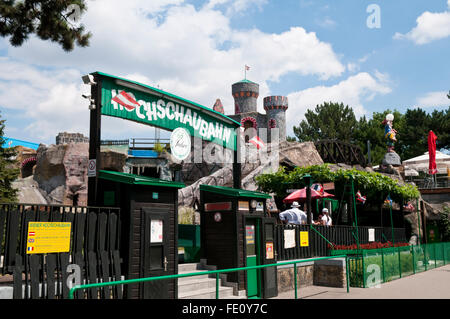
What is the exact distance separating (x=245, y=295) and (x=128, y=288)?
383 cm

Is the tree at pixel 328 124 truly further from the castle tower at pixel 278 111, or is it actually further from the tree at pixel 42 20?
the tree at pixel 42 20

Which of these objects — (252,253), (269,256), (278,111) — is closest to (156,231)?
(252,253)

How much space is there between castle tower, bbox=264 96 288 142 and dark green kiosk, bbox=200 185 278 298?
49.3 m

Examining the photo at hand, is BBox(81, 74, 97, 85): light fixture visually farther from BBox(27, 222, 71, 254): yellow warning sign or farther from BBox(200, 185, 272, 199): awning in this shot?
BBox(200, 185, 272, 199): awning

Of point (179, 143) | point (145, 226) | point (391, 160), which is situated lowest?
point (145, 226)

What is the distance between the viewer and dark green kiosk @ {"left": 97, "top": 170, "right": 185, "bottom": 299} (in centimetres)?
815

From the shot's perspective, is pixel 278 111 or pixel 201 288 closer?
pixel 201 288

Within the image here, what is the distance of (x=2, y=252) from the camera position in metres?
6.94

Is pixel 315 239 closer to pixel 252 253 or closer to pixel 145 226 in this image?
pixel 252 253

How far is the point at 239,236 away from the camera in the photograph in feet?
34.9

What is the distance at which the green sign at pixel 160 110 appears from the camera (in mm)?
9469

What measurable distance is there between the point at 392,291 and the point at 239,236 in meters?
5.01
